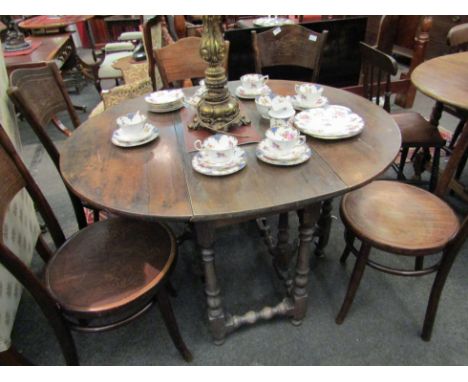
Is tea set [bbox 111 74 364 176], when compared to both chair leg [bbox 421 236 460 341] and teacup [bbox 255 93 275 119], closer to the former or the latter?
teacup [bbox 255 93 275 119]

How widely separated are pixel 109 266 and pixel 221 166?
534 millimetres

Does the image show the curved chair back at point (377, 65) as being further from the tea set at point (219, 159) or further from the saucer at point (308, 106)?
the tea set at point (219, 159)

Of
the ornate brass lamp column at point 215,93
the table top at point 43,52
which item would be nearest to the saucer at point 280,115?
the ornate brass lamp column at point 215,93

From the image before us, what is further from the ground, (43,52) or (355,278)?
(43,52)

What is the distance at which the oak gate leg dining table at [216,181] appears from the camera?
0.91 meters

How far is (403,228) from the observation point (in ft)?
3.96

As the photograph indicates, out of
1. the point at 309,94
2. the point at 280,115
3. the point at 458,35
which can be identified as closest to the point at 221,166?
the point at 280,115

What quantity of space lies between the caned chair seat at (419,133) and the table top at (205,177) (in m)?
0.66

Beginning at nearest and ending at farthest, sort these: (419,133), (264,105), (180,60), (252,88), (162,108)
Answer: (264,105), (162,108), (252,88), (419,133), (180,60)

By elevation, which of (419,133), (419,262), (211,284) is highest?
(419,133)

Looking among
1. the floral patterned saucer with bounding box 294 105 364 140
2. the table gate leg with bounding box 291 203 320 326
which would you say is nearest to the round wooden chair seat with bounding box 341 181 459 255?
the table gate leg with bounding box 291 203 320 326

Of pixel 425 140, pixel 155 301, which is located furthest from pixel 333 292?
pixel 425 140

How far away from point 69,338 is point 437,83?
2.05 metres

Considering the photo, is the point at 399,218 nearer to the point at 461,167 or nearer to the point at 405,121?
the point at 405,121
